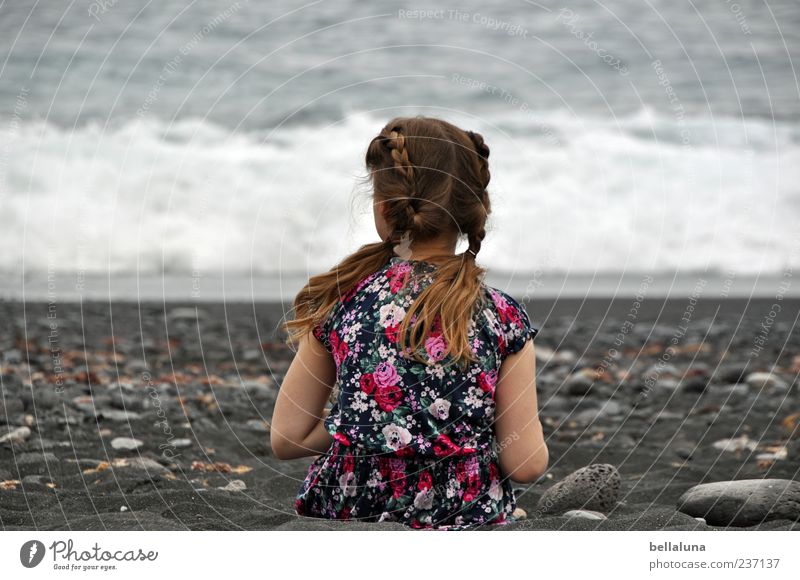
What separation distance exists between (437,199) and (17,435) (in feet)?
8.16

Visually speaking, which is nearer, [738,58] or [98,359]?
[98,359]

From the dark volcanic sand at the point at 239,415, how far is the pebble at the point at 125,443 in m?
0.04

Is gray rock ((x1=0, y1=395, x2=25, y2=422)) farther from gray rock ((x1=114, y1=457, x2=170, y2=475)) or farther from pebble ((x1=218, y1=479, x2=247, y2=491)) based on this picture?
pebble ((x1=218, y1=479, x2=247, y2=491))

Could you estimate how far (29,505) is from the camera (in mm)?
3346

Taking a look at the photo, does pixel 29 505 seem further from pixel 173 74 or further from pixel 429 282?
pixel 173 74

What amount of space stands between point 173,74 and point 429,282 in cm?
564

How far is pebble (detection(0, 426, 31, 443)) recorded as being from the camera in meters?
4.15

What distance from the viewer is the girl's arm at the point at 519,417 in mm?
2682

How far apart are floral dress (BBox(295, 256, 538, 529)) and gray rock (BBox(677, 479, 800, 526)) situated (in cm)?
94

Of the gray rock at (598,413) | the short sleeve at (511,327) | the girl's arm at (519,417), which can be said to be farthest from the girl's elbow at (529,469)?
the gray rock at (598,413)

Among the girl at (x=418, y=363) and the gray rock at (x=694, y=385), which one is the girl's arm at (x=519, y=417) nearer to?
the girl at (x=418, y=363)

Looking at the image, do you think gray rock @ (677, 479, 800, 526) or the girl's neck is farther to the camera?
gray rock @ (677, 479, 800, 526)

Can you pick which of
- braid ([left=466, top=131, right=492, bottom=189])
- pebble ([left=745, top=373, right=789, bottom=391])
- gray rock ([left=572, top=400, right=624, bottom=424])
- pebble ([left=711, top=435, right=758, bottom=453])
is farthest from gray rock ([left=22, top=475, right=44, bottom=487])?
pebble ([left=745, top=373, right=789, bottom=391])
